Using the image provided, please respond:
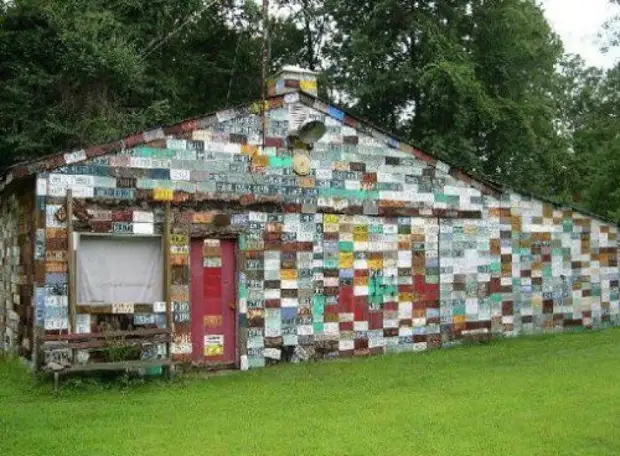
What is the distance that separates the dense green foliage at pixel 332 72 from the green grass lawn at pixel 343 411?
9797 mm

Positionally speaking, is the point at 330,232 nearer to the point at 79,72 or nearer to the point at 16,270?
the point at 16,270

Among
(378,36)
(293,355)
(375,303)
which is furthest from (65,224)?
(378,36)

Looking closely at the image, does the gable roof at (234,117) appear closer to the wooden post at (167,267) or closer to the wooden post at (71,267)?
the wooden post at (71,267)

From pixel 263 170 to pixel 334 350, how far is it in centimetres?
300

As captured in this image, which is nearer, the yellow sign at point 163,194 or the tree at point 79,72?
the yellow sign at point 163,194

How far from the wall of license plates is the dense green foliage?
25.4 feet

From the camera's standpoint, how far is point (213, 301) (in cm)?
1134

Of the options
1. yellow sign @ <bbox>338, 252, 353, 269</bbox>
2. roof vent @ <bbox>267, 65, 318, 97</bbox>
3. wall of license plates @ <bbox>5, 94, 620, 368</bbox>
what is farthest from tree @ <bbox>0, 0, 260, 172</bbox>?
yellow sign @ <bbox>338, 252, 353, 269</bbox>

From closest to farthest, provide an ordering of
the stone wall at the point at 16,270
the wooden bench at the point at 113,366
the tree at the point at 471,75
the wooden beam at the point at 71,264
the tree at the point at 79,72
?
the wooden bench at the point at 113,366, the wooden beam at the point at 71,264, the stone wall at the point at 16,270, the tree at the point at 79,72, the tree at the point at 471,75

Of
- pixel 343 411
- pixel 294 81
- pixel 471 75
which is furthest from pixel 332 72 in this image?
pixel 343 411

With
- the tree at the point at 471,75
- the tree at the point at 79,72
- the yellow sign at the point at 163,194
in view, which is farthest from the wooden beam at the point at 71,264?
the tree at the point at 471,75

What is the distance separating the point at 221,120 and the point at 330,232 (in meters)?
2.45

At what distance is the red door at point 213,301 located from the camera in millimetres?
11188

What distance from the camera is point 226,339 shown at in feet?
37.4
